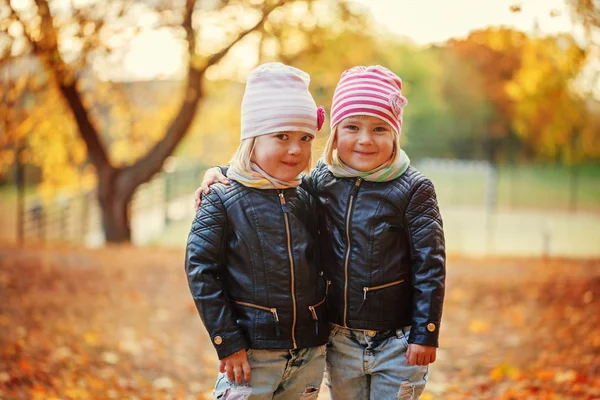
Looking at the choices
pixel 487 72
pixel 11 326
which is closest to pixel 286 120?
pixel 11 326

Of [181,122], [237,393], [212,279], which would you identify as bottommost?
[237,393]

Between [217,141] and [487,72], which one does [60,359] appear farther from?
[487,72]

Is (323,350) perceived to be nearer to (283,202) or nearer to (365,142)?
(283,202)

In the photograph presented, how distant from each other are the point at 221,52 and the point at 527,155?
10976 millimetres

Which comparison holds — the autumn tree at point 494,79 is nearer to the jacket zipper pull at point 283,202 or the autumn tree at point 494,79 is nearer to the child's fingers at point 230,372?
the jacket zipper pull at point 283,202

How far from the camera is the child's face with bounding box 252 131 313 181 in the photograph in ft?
6.66

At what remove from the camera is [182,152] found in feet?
43.3

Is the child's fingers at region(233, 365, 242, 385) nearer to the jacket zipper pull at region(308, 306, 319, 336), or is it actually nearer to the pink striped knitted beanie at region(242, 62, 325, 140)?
the jacket zipper pull at region(308, 306, 319, 336)

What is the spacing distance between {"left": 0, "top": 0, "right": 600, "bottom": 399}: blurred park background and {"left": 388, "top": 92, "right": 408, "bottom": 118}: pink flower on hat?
0.61 metres

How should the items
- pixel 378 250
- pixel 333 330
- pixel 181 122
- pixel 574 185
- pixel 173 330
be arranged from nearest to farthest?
pixel 378 250
pixel 333 330
pixel 173 330
pixel 181 122
pixel 574 185

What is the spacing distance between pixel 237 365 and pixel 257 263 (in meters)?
0.33

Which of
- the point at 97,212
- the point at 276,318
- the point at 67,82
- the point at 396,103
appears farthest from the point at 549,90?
the point at 97,212

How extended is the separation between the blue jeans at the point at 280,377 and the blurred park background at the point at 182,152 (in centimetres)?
100

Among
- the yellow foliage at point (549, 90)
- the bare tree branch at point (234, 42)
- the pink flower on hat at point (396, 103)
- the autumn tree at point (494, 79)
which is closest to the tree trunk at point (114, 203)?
the bare tree branch at point (234, 42)
